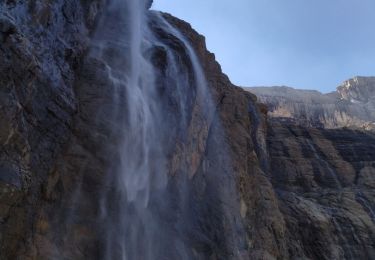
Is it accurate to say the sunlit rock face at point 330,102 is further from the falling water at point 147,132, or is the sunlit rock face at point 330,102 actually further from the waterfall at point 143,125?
the waterfall at point 143,125

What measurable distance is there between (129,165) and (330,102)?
7409cm

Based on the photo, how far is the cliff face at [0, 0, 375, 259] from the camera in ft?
40.1

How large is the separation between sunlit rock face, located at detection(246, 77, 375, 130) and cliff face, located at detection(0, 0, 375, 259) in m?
43.9

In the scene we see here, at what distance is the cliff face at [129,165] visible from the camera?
40.1ft

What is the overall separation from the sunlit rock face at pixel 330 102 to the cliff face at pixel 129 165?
1729 inches

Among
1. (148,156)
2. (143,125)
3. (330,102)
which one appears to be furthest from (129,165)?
(330,102)

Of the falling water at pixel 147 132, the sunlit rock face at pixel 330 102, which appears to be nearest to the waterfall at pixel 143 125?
the falling water at pixel 147 132

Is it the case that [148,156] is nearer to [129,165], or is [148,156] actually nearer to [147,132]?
[147,132]

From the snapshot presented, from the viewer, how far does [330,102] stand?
8488cm

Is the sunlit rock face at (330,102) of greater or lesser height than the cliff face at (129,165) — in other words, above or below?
above

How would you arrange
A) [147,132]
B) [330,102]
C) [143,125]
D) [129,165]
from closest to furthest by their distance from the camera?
[129,165] → [143,125] → [147,132] → [330,102]

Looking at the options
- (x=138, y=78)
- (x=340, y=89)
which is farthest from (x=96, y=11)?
(x=340, y=89)

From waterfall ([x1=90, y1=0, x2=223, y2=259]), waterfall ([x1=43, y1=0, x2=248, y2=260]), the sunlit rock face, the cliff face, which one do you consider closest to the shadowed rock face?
the cliff face

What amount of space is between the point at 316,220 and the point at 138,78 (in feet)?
39.7
